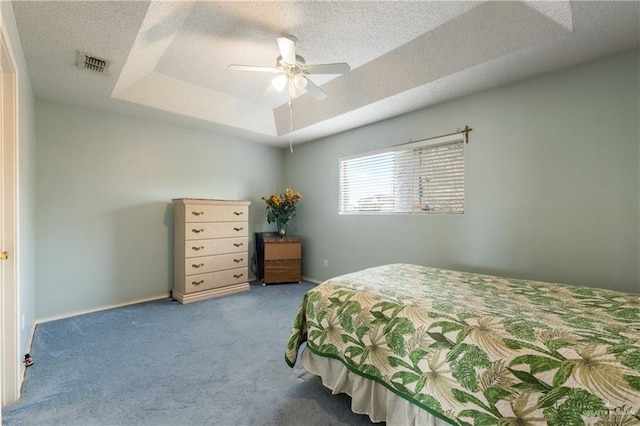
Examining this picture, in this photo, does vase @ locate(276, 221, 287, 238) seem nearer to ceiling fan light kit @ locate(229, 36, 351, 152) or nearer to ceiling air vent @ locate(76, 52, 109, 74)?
ceiling fan light kit @ locate(229, 36, 351, 152)

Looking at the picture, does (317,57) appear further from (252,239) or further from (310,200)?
(252,239)

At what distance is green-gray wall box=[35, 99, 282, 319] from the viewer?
115 inches

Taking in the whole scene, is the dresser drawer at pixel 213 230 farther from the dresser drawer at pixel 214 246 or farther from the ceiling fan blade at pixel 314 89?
the ceiling fan blade at pixel 314 89

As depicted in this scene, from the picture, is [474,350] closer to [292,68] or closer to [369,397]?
[369,397]

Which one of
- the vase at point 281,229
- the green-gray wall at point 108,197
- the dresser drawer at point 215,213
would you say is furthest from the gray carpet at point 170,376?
the vase at point 281,229

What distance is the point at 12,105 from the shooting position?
1703 millimetres

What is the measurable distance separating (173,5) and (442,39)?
2.02m

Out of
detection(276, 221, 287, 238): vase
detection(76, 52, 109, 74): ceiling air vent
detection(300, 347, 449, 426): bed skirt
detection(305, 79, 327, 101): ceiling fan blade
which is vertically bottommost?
detection(300, 347, 449, 426): bed skirt

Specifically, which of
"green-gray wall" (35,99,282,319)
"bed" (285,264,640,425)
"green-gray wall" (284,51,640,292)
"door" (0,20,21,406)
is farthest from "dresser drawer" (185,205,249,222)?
"bed" (285,264,640,425)

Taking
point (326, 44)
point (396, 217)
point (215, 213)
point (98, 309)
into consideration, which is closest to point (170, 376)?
point (98, 309)

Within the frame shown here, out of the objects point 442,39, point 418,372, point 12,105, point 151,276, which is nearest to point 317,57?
point 442,39

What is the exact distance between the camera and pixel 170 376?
188cm

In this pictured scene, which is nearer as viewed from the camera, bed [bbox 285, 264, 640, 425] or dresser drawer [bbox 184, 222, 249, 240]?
bed [bbox 285, 264, 640, 425]

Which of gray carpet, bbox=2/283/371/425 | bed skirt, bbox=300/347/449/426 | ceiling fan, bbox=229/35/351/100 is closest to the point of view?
bed skirt, bbox=300/347/449/426
